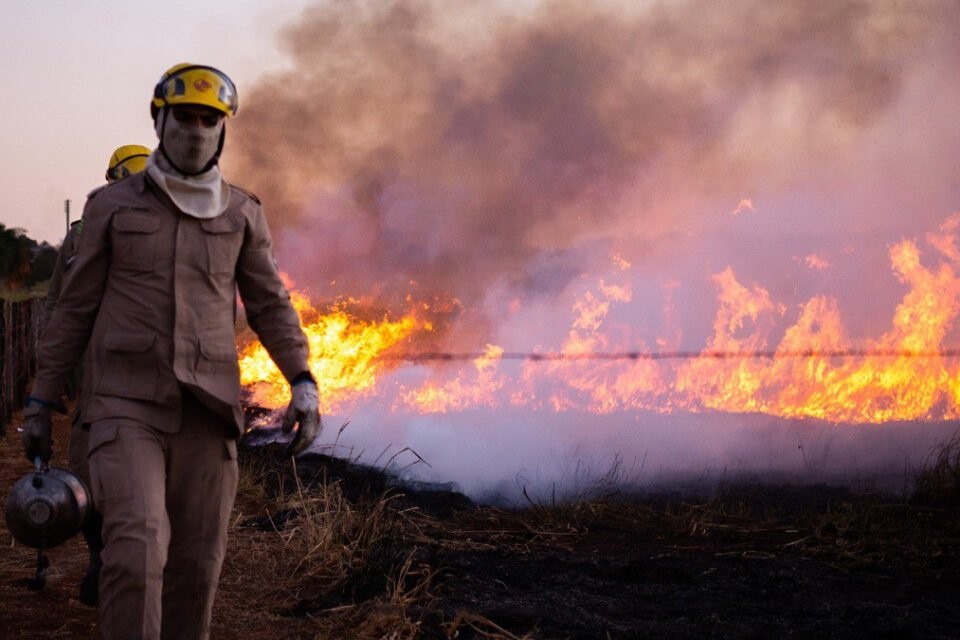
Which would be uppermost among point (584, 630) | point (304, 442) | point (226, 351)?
point (226, 351)

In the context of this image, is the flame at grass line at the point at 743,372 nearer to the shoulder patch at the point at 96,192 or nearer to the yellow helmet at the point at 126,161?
the yellow helmet at the point at 126,161

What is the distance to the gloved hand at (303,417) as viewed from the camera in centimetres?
374

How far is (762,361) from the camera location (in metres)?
12.4

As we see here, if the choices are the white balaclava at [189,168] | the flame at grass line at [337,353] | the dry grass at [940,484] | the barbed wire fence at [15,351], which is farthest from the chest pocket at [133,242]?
the flame at grass line at [337,353]

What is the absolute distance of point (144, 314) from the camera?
3.61 metres

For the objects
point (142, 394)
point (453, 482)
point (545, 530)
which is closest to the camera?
point (142, 394)

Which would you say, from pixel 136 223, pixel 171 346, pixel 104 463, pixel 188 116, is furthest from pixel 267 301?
pixel 104 463

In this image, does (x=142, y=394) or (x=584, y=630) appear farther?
(x=584, y=630)

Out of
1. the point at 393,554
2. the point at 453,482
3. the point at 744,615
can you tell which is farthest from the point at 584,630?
the point at 453,482

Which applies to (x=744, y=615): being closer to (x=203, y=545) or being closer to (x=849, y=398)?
(x=203, y=545)

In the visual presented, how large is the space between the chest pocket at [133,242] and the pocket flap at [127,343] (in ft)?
0.75

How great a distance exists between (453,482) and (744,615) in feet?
19.6

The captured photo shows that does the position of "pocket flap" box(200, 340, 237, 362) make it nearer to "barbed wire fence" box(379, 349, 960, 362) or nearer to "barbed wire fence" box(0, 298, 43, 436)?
"barbed wire fence" box(0, 298, 43, 436)

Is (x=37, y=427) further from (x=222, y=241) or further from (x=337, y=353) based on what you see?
(x=337, y=353)
